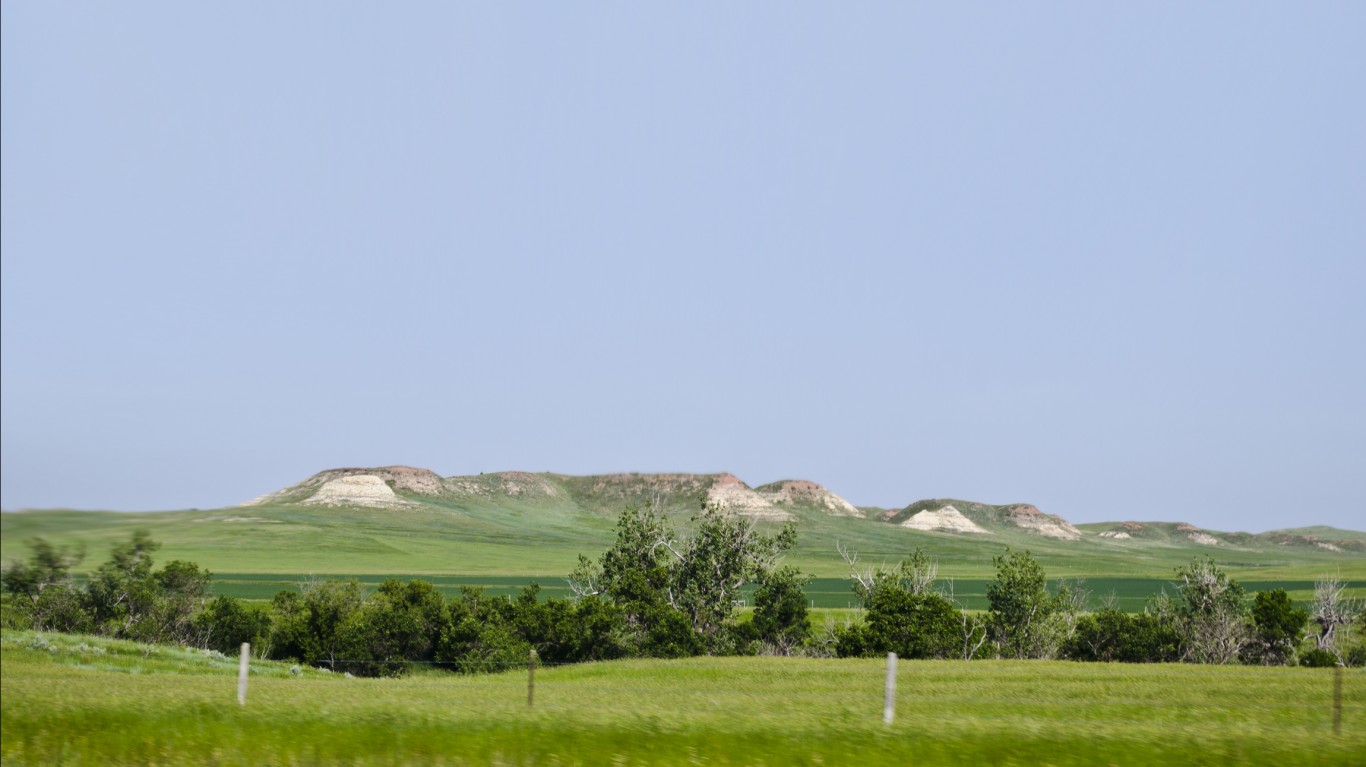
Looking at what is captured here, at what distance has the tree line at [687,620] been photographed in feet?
228

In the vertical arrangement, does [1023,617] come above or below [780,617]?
above

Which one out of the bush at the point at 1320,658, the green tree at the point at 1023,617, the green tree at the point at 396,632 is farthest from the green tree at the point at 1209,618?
the green tree at the point at 396,632

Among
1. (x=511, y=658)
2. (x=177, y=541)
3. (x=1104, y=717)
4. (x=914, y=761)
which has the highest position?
(x=177, y=541)

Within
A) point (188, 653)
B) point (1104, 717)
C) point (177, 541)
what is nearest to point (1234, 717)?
point (1104, 717)

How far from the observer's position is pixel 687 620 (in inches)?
2859

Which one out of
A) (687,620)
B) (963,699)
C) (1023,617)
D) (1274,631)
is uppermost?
(963,699)

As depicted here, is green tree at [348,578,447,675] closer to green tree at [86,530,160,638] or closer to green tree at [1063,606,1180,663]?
green tree at [86,530,160,638]

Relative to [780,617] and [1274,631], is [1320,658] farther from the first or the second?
[780,617]

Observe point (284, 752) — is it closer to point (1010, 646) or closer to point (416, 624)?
point (416, 624)

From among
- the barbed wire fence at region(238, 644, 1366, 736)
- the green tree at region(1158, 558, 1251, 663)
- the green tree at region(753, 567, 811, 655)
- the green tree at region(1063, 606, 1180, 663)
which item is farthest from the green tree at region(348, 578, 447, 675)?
the green tree at region(1158, 558, 1251, 663)

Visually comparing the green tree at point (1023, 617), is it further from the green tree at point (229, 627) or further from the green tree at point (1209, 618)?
the green tree at point (229, 627)

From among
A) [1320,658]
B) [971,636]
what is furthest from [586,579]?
[1320,658]

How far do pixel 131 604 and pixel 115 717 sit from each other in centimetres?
6688

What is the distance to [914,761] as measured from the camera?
1438 centimetres
